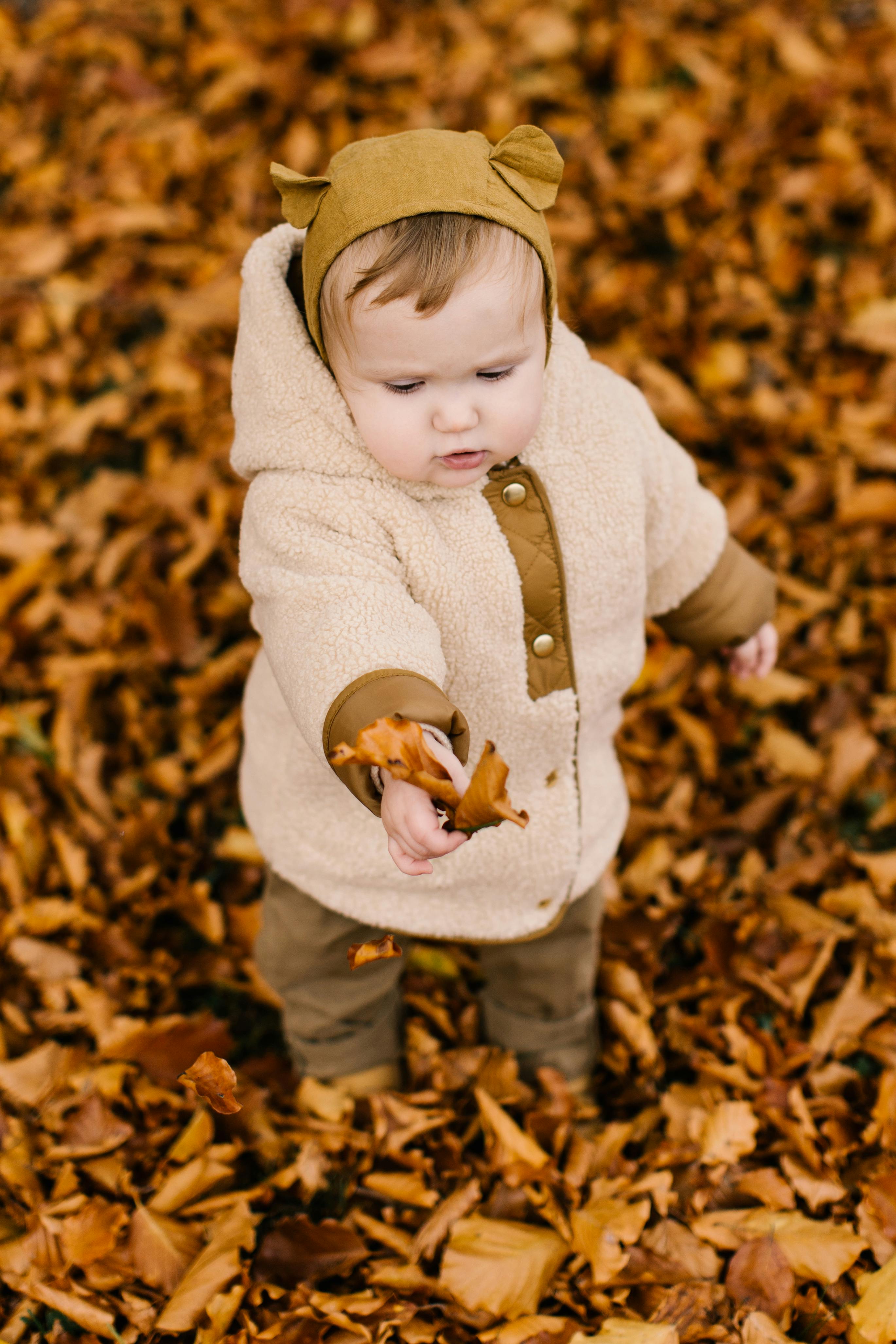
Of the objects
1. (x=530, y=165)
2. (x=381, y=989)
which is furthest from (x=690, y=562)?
(x=381, y=989)

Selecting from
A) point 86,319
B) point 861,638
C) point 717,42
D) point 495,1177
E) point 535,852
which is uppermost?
point 717,42

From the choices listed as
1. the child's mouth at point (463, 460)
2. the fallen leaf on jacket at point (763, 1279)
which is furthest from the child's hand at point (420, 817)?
the fallen leaf on jacket at point (763, 1279)

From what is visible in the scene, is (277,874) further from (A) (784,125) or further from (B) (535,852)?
(A) (784,125)

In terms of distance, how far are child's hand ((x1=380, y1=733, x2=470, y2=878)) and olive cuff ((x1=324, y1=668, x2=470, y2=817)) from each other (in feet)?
0.07

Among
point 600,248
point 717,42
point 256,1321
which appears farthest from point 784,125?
point 256,1321

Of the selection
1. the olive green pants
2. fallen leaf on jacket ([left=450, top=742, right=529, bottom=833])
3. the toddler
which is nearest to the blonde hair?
the toddler

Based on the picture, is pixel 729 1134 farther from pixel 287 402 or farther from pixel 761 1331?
pixel 287 402

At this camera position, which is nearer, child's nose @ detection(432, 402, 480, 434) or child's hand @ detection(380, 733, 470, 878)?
child's hand @ detection(380, 733, 470, 878)

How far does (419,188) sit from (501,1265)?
4.97ft

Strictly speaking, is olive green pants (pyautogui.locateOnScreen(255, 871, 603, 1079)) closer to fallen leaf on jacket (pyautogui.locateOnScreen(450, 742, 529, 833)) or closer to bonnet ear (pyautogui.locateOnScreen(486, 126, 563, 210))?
fallen leaf on jacket (pyautogui.locateOnScreen(450, 742, 529, 833))

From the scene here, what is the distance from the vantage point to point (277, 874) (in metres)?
1.76

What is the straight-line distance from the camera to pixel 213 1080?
1451mm

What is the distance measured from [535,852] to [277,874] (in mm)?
443

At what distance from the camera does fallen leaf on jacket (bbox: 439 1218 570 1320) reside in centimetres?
163
